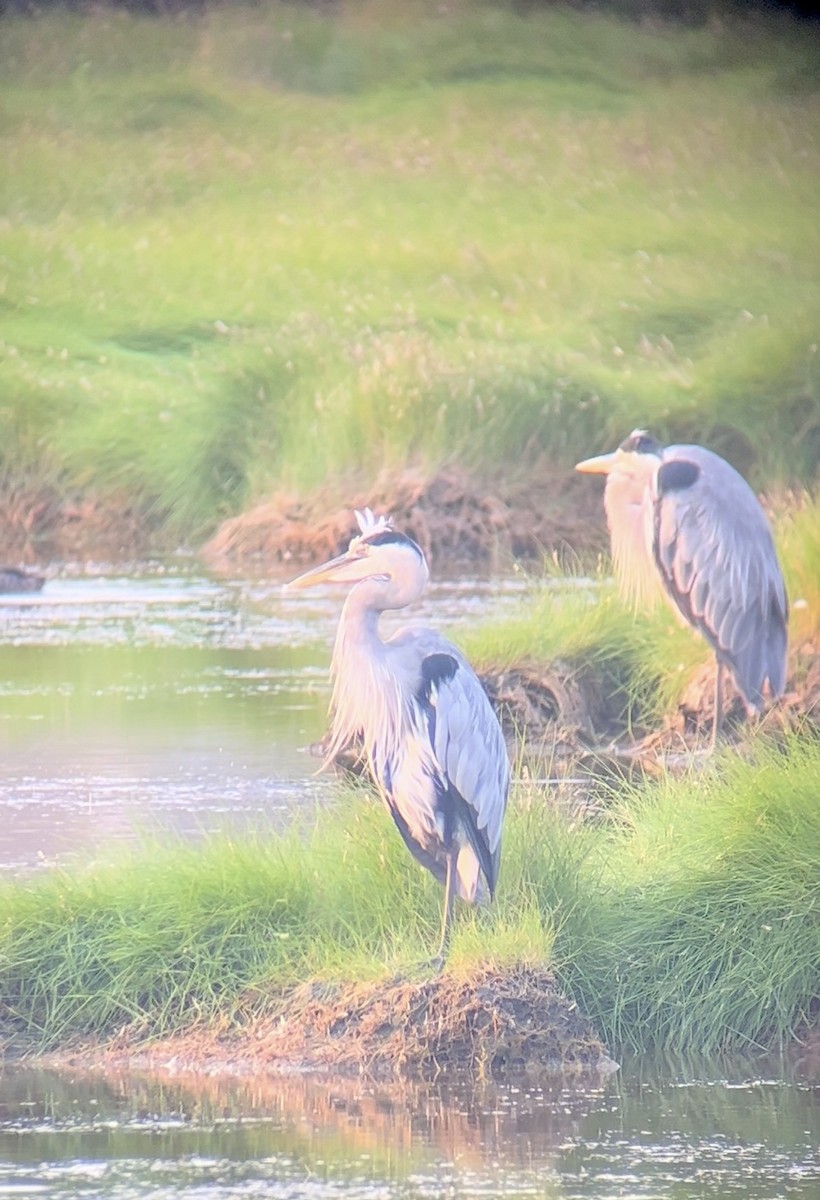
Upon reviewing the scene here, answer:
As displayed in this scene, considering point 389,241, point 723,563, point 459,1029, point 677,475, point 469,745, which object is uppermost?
point 389,241

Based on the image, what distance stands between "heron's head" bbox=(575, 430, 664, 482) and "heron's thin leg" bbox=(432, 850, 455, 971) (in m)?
2.00

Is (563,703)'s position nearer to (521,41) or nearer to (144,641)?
(144,641)

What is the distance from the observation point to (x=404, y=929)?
4250 mm

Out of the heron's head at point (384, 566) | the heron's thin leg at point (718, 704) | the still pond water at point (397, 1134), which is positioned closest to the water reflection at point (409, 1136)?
the still pond water at point (397, 1134)

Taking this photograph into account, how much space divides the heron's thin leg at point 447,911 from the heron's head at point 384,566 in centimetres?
51

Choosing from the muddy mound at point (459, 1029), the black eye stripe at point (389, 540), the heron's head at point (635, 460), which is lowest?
the muddy mound at point (459, 1029)

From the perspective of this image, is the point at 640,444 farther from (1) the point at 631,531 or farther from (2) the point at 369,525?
(2) the point at 369,525

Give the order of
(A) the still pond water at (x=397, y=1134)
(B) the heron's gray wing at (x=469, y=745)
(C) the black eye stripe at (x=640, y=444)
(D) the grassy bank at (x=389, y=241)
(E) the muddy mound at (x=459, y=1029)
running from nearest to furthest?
(A) the still pond water at (x=397, y=1134), (E) the muddy mound at (x=459, y=1029), (B) the heron's gray wing at (x=469, y=745), (C) the black eye stripe at (x=640, y=444), (D) the grassy bank at (x=389, y=241)

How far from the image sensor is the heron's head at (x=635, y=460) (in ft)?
19.4

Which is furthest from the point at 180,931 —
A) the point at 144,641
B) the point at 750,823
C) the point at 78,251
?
the point at 78,251

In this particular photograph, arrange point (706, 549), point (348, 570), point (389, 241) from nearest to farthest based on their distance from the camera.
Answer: point (348, 570) < point (706, 549) < point (389, 241)

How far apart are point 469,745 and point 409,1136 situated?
0.80 metres

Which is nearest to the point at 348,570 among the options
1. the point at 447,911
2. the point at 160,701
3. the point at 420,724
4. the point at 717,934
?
the point at 420,724

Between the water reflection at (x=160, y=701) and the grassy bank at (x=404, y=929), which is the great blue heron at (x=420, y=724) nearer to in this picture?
the grassy bank at (x=404, y=929)
